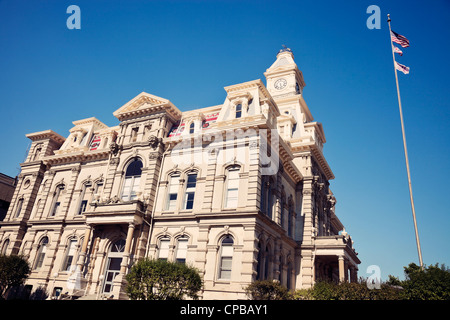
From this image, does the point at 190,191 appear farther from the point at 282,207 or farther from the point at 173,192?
the point at 282,207

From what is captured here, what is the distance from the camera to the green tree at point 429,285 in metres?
16.4

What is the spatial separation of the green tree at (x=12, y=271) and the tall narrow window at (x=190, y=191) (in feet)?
50.4

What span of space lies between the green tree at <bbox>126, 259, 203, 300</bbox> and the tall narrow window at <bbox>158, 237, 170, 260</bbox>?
631cm

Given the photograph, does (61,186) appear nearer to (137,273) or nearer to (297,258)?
(137,273)

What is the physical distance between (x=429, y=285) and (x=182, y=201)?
18262 millimetres

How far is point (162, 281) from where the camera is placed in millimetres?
20078

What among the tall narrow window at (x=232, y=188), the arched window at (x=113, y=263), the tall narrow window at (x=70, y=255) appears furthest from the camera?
the tall narrow window at (x=70, y=255)

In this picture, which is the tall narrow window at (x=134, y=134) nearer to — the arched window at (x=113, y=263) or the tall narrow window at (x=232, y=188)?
the arched window at (x=113, y=263)

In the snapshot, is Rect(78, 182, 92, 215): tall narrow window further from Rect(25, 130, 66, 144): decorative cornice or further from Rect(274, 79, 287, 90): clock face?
Rect(274, 79, 287, 90): clock face

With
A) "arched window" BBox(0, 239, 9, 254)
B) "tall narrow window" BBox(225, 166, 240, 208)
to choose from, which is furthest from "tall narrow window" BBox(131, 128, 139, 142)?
"arched window" BBox(0, 239, 9, 254)

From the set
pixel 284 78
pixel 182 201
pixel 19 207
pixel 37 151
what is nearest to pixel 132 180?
pixel 182 201

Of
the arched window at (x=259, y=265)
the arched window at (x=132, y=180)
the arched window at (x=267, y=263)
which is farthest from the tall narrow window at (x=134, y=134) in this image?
the arched window at (x=267, y=263)

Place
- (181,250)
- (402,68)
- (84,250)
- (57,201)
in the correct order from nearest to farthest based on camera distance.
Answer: (402,68)
(181,250)
(84,250)
(57,201)

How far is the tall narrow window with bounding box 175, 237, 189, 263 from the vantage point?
1029 inches
